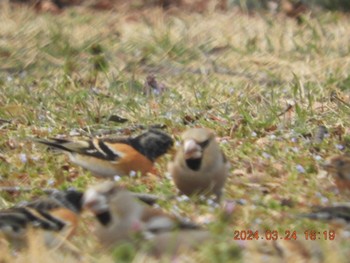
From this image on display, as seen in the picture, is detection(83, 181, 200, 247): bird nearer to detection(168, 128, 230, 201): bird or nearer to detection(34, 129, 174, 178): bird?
detection(168, 128, 230, 201): bird

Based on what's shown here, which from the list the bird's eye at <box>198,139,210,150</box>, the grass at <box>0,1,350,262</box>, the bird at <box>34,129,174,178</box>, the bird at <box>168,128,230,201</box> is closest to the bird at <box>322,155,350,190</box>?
the grass at <box>0,1,350,262</box>

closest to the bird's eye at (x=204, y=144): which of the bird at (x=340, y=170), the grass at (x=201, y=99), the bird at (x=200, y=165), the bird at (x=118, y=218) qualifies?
the bird at (x=200, y=165)

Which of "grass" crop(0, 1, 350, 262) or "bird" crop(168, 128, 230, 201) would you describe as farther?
"bird" crop(168, 128, 230, 201)

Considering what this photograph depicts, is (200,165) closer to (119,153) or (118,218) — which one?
(119,153)

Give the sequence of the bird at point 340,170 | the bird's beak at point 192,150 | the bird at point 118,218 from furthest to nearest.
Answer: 1. the bird at point 340,170
2. the bird's beak at point 192,150
3. the bird at point 118,218

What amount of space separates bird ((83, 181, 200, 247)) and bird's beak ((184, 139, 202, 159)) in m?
1.06

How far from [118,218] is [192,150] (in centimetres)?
117

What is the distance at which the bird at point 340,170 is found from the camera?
6.97m

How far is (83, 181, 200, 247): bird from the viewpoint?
5516 mm

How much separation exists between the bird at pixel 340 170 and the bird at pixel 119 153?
1.12m

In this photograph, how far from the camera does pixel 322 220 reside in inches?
236

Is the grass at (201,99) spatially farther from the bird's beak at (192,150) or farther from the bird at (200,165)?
→ the bird's beak at (192,150)

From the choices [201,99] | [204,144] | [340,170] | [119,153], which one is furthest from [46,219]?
[201,99]

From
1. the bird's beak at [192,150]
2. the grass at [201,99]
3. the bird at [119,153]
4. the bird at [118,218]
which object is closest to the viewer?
the bird at [118,218]
